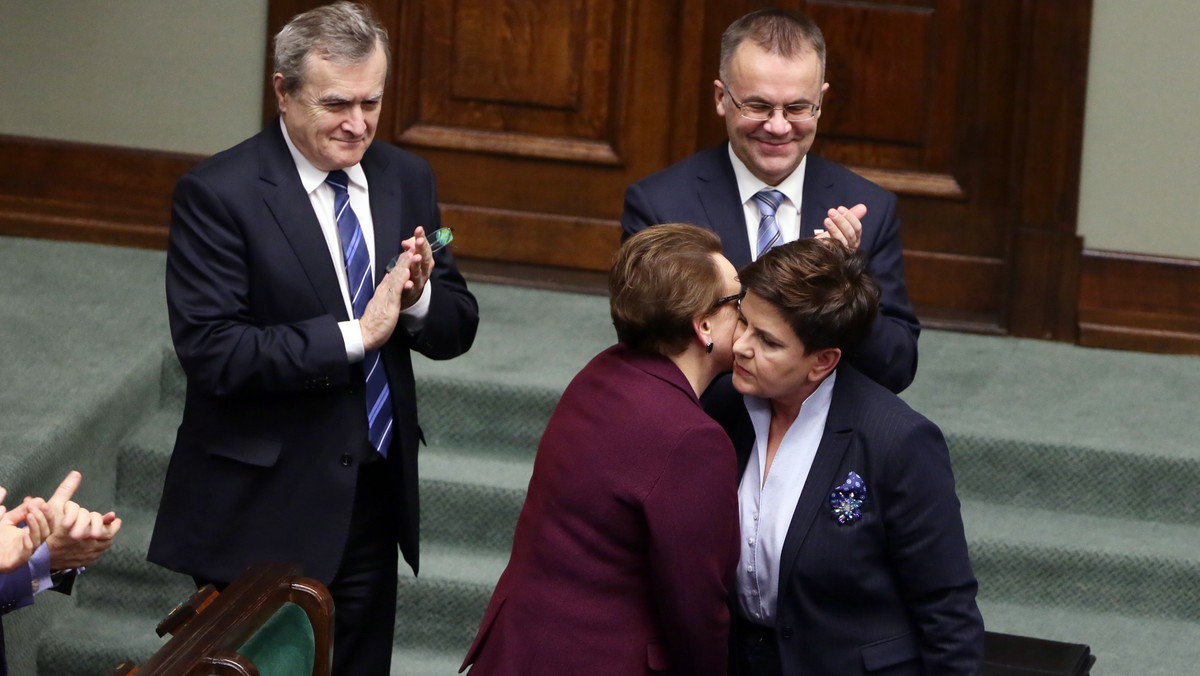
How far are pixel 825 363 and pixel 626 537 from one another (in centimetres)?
42

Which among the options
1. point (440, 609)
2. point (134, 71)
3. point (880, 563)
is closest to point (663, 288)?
point (880, 563)

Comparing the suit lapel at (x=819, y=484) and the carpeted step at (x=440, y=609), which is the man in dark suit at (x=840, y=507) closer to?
the suit lapel at (x=819, y=484)

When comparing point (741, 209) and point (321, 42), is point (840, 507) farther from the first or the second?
point (321, 42)

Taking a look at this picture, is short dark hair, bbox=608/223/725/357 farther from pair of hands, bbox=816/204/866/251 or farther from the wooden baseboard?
the wooden baseboard

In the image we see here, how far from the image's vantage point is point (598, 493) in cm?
226

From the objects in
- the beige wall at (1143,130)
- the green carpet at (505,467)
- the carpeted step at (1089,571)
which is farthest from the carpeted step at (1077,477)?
the beige wall at (1143,130)

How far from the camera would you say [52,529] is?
7.41 ft

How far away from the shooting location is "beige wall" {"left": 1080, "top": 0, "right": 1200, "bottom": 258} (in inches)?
197

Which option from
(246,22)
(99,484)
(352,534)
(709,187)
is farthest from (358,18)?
(246,22)

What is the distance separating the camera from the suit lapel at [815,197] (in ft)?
9.71

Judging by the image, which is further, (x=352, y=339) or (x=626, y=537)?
(x=352, y=339)

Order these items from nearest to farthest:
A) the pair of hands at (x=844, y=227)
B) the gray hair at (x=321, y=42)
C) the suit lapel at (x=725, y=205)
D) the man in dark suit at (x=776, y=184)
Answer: the pair of hands at (x=844, y=227) → the gray hair at (x=321, y=42) → the man in dark suit at (x=776, y=184) → the suit lapel at (x=725, y=205)

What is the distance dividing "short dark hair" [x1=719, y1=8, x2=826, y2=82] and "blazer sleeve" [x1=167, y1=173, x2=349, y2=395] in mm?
940

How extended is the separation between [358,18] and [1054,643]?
6.55 feet
